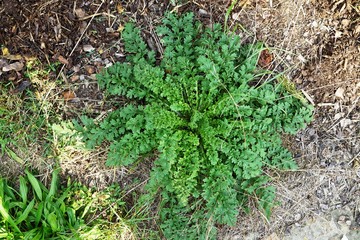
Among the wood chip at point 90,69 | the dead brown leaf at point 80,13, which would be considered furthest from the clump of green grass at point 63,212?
the dead brown leaf at point 80,13

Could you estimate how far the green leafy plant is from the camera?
3.35 metres

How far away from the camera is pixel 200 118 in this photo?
11.1ft

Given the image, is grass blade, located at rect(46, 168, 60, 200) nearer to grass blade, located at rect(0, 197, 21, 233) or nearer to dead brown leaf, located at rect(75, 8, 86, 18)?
grass blade, located at rect(0, 197, 21, 233)

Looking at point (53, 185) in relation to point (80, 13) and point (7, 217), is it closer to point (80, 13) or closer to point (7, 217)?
point (7, 217)

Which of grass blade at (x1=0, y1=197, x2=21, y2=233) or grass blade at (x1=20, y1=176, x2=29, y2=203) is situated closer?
grass blade at (x1=0, y1=197, x2=21, y2=233)

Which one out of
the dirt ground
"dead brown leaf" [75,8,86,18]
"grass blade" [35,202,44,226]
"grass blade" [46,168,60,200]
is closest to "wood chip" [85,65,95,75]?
the dirt ground

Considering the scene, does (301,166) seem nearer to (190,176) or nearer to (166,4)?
(190,176)

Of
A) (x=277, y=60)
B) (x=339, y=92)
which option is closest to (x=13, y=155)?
(x=277, y=60)

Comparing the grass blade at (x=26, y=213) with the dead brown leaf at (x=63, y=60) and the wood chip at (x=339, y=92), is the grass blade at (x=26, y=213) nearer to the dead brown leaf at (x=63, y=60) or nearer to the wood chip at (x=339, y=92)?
the dead brown leaf at (x=63, y=60)

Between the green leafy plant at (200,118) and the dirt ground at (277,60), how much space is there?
0.17 metres

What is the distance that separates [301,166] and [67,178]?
1961 millimetres

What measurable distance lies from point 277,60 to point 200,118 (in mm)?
836

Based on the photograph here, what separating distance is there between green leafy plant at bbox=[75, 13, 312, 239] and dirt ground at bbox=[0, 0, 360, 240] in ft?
0.55

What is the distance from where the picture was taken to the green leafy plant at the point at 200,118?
132 inches
